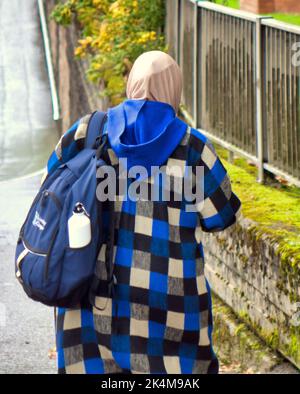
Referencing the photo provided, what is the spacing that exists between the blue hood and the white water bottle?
0.88 ft

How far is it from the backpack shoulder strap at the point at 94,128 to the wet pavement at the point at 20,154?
270 cm

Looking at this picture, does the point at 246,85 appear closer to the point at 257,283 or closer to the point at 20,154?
the point at 257,283

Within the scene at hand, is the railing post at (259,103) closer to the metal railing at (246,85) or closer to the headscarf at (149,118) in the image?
the metal railing at (246,85)

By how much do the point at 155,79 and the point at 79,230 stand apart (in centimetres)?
61

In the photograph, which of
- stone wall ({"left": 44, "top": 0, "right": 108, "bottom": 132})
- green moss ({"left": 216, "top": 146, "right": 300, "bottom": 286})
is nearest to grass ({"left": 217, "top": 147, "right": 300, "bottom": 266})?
green moss ({"left": 216, "top": 146, "right": 300, "bottom": 286})

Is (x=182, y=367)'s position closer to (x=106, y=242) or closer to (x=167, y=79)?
(x=106, y=242)

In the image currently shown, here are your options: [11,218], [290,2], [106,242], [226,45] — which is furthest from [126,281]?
[290,2]

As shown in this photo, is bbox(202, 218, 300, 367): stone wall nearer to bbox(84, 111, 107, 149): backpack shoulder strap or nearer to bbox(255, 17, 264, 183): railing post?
bbox(255, 17, 264, 183): railing post

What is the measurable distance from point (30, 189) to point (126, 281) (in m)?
9.67

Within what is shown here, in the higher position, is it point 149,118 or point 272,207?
point 149,118

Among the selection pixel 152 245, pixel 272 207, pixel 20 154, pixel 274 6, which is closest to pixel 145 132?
pixel 152 245

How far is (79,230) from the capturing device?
3.89 meters

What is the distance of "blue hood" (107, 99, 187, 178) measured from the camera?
3996 mm

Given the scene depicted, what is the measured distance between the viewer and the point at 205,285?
13.7ft
